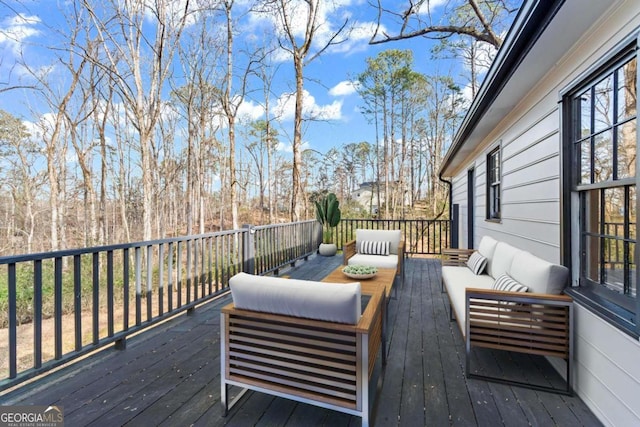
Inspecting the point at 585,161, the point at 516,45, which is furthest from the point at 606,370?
the point at 516,45

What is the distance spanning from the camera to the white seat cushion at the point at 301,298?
1.50 meters

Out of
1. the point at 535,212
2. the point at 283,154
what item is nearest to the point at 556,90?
the point at 535,212

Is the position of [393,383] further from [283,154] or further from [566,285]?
[283,154]

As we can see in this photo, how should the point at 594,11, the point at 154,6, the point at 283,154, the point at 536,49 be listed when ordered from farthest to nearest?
1. the point at 283,154
2. the point at 154,6
3. the point at 536,49
4. the point at 594,11

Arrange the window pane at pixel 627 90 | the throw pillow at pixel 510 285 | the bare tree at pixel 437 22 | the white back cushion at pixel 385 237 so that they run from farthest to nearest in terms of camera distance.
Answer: the bare tree at pixel 437 22 < the white back cushion at pixel 385 237 < the throw pillow at pixel 510 285 < the window pane at pixel 627 90

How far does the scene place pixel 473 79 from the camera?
10805mm

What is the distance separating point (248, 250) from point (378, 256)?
2.09m

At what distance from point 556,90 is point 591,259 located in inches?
53.2

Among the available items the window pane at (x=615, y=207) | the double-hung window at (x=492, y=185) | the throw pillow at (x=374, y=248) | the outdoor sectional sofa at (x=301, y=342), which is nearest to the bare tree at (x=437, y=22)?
the double-hung window at (x=492, y=185)

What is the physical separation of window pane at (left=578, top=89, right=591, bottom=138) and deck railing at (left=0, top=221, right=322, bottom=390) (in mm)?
3530

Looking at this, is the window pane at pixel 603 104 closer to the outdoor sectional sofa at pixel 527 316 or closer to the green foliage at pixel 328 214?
the outdoor sectional sofa at pixel 527 316

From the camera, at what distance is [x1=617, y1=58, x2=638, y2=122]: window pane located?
1564mm

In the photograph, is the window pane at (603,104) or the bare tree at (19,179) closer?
the window pane at (603,104)

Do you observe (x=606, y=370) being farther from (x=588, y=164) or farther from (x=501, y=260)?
(x=501, y=260)
